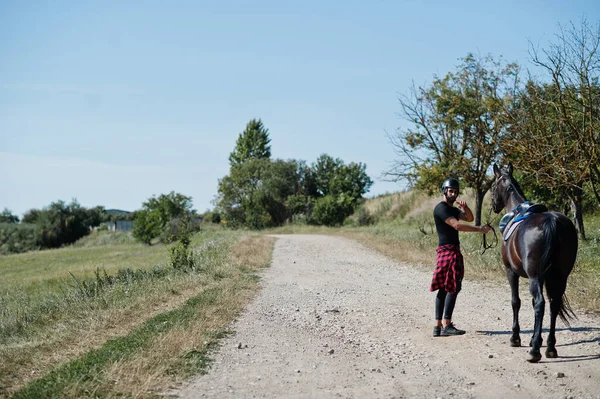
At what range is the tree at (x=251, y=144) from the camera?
79500mm

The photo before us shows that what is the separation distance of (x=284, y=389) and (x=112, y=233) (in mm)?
61092

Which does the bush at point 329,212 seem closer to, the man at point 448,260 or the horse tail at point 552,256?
the man at point 448,260

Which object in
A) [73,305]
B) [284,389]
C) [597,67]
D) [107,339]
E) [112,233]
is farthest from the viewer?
[112,233]

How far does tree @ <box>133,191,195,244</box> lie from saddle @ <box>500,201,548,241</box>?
40.2m

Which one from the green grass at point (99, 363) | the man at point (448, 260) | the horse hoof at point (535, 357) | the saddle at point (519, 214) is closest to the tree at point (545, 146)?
the saddle at point (519, 214)

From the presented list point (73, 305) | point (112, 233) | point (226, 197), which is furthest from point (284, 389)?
point (112, 233)

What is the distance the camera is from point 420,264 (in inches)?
639

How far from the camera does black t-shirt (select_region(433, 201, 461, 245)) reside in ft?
24.1

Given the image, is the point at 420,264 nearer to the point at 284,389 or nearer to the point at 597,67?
the point at 597,67

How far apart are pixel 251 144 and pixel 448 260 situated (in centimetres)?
7342

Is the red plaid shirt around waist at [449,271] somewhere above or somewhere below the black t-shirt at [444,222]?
below

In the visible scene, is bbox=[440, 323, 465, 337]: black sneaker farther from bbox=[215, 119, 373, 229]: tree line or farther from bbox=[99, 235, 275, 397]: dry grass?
bbox=[215, 119, 373, 229]: tree line

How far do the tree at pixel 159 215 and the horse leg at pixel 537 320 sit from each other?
135ft

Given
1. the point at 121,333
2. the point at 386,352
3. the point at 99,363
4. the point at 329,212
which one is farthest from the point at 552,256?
the point at 329,212
